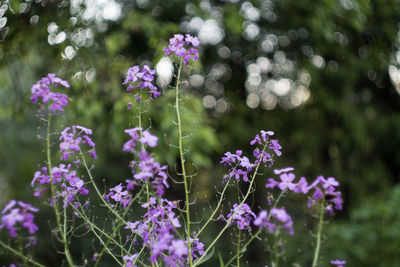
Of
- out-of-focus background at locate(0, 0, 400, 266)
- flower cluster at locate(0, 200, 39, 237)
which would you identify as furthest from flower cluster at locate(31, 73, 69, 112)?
out-of-focus background at locate(0, 0, 400, 266)

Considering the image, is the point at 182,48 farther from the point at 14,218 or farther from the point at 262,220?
the point at 14,218

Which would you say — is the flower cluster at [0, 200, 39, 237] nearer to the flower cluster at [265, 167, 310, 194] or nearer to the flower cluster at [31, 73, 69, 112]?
the flower cluster at [31, 73, 69, 112]

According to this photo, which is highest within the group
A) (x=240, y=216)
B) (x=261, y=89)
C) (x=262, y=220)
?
(x=262, y=220)

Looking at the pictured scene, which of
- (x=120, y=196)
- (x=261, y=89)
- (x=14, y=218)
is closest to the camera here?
(x=14, y=218)

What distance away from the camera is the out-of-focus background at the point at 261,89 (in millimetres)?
3859

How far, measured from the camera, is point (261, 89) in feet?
20.4

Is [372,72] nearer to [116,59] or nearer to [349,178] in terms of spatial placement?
[349,178]

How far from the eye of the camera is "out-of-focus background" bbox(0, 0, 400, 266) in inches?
152

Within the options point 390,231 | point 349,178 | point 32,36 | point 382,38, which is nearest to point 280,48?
point 382,38

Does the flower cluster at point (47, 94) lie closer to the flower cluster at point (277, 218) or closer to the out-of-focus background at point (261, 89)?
the flower cluster at point (277, 218)

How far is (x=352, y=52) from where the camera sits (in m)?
6.01

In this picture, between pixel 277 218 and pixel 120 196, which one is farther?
pixel 120 196

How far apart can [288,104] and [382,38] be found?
1500 mm

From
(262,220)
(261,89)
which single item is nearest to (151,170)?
(262,220)
